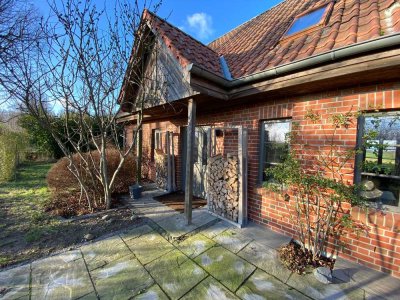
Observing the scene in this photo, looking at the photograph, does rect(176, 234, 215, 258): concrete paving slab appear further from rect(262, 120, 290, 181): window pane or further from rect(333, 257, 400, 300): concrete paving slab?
rect(333, 257, 400, 300): concrete paving slab

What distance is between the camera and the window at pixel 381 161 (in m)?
2.44

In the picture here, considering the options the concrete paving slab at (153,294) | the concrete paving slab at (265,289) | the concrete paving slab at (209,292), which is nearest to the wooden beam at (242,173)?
the concrete paving slab at (265,289)

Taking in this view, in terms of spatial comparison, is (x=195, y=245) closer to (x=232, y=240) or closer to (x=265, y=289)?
(x=232, y=240)

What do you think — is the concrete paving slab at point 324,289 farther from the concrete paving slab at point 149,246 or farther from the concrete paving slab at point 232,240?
the concrete paving slab at point 149,246

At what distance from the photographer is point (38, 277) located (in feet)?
8.35

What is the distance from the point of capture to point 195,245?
10.5 feet

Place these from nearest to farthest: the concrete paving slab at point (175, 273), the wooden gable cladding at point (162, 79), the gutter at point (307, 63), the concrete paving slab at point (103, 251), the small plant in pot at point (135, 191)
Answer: the gutter at point (307, 63) → the concrete paving slab at point (175, 273) → the concrete paving slab at point (103, 251) → the wooden gable cladding at point (162, 79) → the small plant in pot at point (135, 191)

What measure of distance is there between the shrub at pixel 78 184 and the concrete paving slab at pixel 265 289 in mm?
4068

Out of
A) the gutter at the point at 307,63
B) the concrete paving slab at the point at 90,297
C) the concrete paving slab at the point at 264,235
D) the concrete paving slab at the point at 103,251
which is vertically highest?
the gutter at the point at 307,63

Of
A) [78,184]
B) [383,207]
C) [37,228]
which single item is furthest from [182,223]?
[78,184]

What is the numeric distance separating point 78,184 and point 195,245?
15.0 feet

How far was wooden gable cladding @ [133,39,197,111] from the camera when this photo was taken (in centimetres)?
371

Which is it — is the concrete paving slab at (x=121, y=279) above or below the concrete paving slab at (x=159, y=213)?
below

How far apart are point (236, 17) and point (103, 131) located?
26.1 ft
